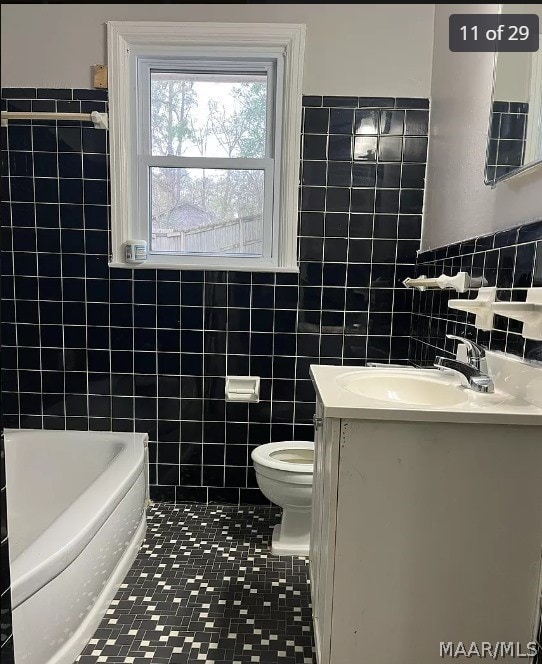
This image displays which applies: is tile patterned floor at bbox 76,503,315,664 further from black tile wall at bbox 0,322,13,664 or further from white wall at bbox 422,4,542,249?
white wall at bbox 422,4,542,249

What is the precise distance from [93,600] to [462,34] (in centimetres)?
260

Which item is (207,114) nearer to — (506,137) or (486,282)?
(506,137)

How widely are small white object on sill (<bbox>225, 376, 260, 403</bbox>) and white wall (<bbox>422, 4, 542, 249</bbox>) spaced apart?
3.63 ft

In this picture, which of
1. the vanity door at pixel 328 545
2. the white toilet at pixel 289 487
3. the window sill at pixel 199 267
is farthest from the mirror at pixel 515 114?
the white toilet at pixel 289 487

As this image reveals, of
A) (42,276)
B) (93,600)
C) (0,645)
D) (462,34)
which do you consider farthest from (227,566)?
(462,34)

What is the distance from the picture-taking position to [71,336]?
8.41 feet

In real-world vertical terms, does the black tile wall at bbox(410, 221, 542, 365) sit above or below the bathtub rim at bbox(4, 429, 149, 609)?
above

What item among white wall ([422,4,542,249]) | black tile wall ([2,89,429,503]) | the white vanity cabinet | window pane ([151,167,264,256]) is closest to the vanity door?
the white vanity cabinet

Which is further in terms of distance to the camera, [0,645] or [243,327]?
[243,327]

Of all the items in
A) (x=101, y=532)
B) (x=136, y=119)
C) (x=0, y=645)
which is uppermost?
(x=136, y=119)

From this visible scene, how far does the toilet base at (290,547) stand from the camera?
216 cm

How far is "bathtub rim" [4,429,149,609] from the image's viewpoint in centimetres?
133

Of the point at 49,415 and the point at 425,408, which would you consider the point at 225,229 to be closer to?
the point at 49,415

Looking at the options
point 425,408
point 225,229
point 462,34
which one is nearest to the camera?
point 425,408
